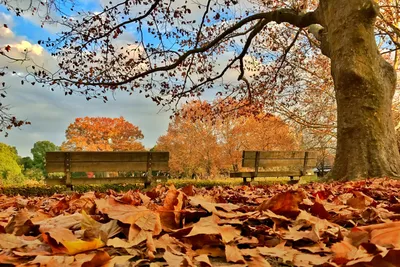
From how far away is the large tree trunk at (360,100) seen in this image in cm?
560

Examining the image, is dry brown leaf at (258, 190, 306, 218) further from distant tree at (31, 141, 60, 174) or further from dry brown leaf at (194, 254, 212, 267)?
distant tree at (31, 141, 60, 174)

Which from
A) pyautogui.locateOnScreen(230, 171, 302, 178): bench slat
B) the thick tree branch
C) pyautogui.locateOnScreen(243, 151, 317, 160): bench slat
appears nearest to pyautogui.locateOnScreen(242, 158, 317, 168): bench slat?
pyautogui.locateOnScreen(243, 151, 317, 160): bench slat

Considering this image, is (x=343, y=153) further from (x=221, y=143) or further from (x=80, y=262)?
(x=221, y=143)

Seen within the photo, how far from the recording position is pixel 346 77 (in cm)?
573

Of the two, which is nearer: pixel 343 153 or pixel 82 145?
pixel 343 153

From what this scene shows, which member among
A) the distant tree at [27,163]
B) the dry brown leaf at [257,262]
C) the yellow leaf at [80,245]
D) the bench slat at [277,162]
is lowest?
the distant tree at [27,163]

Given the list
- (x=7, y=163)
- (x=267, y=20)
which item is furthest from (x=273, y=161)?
(x=7, y=163)

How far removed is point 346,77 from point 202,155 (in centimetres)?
2394

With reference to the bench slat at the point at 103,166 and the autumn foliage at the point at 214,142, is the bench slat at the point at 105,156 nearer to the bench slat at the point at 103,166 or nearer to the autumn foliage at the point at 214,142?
the bench slat at the point at 103,166

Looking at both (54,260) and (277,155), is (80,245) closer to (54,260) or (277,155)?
(54,260)

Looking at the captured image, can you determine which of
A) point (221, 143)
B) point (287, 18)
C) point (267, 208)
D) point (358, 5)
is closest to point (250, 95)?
point (287, 18)

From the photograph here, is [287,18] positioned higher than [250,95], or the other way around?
[287,18]

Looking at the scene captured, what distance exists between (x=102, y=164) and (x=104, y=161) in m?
0.09

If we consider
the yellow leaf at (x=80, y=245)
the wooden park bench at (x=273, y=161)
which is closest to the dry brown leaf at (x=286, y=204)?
the yellow leaf at (x=80, y=245)
